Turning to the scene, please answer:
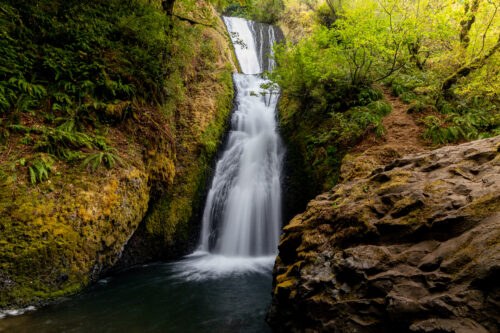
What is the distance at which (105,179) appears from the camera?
183 inches

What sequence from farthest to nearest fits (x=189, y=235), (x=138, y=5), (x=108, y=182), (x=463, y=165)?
(x=189, y=235)
(x=138, y=5)
(x=108, y=182)
(x=463, y=165)

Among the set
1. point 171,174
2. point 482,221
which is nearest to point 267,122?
point 171,174

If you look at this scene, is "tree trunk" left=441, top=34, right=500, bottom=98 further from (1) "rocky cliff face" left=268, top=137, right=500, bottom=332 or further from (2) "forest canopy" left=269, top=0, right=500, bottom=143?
(1) "rocky cliff face" left=268, top=137, right=500, bottom=332

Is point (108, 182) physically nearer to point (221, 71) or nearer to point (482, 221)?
point (482, 221)

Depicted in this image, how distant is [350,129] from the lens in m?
6.31

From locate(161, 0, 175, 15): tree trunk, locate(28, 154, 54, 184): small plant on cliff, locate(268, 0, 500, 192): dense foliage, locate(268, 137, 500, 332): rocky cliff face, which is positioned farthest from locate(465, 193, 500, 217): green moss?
locate(161, 0, 175, 15): tree trunk

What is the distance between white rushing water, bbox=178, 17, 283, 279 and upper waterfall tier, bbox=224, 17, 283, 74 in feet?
24.8

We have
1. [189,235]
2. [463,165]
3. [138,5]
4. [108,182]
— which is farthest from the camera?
[189,235]

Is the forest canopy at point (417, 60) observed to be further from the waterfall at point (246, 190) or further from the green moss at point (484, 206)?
the green moss at point (484, 206)

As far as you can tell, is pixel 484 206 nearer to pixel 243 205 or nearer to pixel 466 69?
pixel 243 205

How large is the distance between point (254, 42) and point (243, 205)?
15.2 meters

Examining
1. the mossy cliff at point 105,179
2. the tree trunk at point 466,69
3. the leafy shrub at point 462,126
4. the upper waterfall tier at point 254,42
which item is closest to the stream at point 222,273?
the mossy cliff at point 105,179

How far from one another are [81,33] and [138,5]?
2.00 m

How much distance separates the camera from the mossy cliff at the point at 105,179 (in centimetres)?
368
